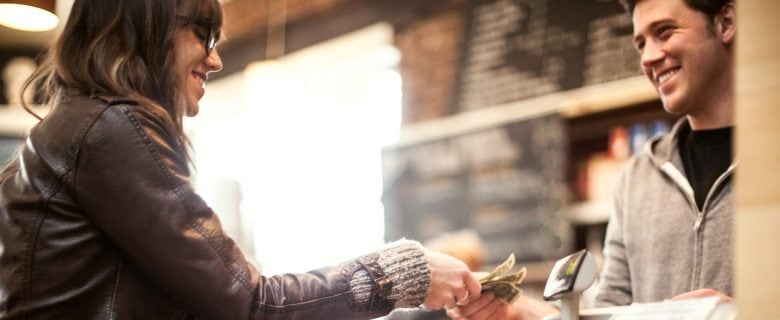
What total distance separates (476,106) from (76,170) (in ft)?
11.5

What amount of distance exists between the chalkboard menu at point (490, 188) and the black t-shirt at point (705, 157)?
6.52 feet

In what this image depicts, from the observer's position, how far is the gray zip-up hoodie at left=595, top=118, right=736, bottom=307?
2.19 meters

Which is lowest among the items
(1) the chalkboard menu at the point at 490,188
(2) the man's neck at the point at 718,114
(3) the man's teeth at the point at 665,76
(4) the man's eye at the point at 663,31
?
(1) the chalkboard menu at the point at 490,188

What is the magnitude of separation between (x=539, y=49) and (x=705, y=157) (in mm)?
2250

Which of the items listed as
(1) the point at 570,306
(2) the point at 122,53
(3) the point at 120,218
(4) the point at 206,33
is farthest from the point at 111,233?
(1) the point at 570,306

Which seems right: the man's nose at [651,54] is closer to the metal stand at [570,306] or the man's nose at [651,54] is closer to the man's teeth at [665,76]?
the man's teeth at [665,76]

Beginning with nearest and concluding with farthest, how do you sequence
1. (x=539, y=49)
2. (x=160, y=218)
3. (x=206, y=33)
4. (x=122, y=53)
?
(x=160, y=218), (x=122, y=53), (x=206, y=33), (x=539, y=49)

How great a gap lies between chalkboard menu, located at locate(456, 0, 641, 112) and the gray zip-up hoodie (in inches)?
67.1

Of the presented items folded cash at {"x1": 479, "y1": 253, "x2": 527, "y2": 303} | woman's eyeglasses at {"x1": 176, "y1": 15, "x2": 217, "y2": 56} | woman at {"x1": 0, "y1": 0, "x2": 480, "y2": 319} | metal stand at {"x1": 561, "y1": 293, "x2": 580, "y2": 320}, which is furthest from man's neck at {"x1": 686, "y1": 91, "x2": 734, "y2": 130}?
woman's eyeglasses at {"x1": 176, "y1": 15, "x2": 217, "y2": 56}

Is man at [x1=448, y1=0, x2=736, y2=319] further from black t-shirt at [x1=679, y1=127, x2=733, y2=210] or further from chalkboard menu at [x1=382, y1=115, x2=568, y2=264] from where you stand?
chalkboard menu at [x1=382, y1=115, x2=568, y2=264]

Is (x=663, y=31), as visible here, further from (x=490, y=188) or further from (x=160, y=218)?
(x=490, y=188)

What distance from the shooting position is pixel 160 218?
155 centimetres

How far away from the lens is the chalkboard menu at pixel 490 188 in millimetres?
4469

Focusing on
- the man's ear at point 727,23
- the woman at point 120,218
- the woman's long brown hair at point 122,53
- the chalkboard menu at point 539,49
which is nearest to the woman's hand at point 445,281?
the woman at point 120,218
